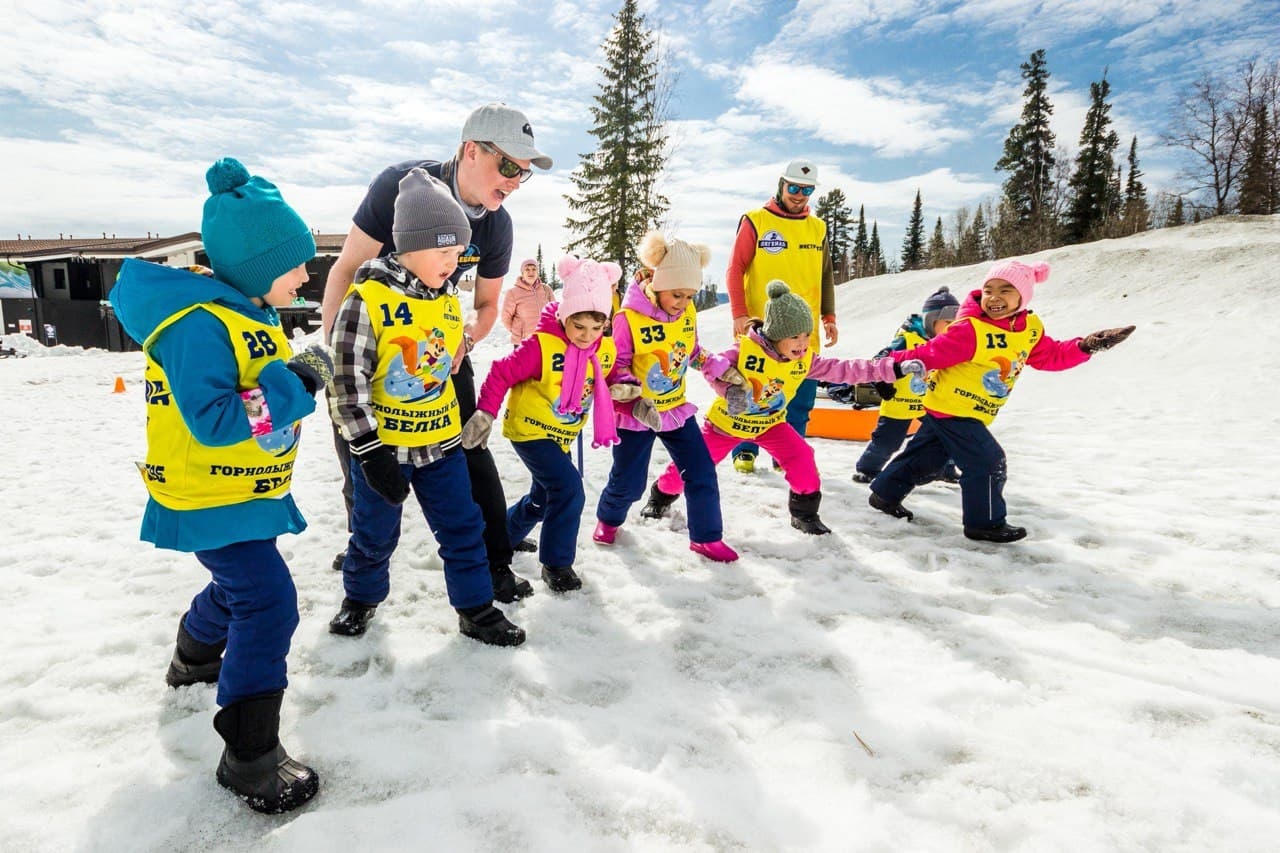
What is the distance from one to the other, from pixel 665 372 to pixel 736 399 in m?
0.55

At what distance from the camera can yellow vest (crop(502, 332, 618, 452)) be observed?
3.54 meters

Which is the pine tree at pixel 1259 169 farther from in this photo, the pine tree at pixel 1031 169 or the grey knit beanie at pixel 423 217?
the grey knit beanie at pixel 423 217

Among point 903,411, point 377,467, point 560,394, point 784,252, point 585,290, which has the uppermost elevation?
point 784,252

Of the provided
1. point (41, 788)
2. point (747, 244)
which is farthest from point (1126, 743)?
point (747, 244)

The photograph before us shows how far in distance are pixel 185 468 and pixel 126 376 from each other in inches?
549

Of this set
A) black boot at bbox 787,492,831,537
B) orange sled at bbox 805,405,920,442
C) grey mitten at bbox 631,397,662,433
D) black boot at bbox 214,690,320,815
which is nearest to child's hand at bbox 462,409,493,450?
grey mitten at bbox 631,397,662,433

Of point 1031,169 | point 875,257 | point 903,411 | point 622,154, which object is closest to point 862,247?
point 875,257

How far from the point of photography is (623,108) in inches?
1041

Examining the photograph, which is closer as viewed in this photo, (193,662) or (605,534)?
(193,662)

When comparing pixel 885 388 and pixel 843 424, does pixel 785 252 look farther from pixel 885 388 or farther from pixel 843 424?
pixel 843 424

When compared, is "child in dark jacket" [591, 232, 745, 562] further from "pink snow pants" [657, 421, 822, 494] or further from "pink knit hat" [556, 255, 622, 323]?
"pink knit hat" [556, 255, 622, 323]

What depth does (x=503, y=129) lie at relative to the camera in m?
3.10

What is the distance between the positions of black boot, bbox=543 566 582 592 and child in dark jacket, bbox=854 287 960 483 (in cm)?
308

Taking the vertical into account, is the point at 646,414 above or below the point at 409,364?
below
